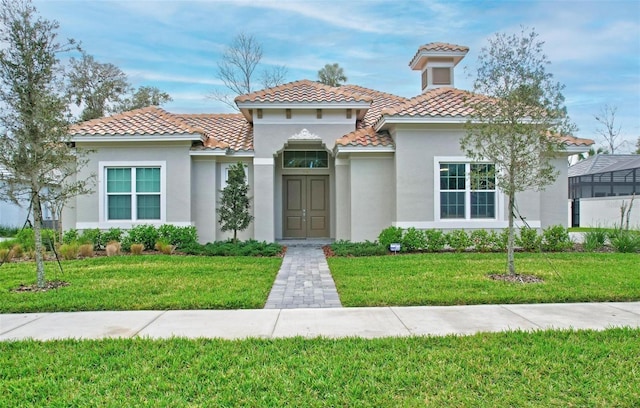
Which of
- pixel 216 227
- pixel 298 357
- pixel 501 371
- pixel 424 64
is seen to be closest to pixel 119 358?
pixel 298 357

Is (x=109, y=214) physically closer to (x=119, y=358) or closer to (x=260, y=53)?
(x=119, y=358)

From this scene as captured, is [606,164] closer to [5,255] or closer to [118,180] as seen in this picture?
[118,180]

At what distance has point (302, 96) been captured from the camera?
15.2m

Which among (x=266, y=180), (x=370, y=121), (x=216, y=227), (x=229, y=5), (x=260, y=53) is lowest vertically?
(x=216, y=227)

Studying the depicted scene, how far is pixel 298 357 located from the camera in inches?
186

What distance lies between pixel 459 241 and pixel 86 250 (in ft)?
36.6

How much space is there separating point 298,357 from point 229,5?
1426 centimetres

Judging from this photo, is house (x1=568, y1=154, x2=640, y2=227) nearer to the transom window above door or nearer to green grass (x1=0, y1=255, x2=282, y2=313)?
the transom window above door

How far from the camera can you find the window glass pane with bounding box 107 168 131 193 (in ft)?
47.7

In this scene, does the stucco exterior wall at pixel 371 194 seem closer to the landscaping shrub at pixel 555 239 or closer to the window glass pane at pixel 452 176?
the window glass pane at pixel 452 176

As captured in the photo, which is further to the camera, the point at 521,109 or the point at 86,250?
the point at 86,250

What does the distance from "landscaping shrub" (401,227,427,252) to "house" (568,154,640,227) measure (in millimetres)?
17861

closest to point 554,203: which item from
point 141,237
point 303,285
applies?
point 303,285

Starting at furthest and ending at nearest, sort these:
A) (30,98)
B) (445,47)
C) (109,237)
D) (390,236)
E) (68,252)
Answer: (445,47), (109,237), (390,236), (68,252), (30,98)
